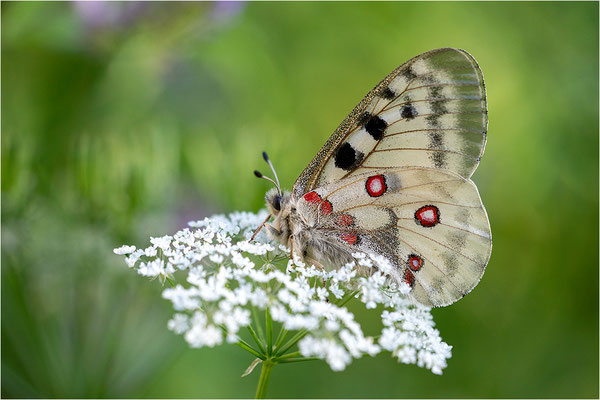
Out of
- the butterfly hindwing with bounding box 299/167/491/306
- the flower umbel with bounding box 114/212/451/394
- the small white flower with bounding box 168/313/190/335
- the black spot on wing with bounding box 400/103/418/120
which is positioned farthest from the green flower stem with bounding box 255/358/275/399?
the black spot on wing with bounding box 400/103/418/120

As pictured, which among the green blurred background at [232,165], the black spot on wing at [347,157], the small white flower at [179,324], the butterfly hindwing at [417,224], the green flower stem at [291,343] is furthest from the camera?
the green blurred background at [232,165]

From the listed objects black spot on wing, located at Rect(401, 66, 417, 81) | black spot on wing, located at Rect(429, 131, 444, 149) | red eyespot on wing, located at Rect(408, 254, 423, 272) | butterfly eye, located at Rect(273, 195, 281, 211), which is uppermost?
black spot on wing, located at Rect(401, 66, 417, 81)

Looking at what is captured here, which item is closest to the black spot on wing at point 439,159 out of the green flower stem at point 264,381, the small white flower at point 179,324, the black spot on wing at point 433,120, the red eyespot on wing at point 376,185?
the black spot on wing at point 433,120

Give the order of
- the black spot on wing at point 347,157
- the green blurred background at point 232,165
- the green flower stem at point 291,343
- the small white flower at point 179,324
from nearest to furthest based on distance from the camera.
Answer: the small white flower at point 179,324 → the green flower stem at point 291,343 → the black spot on wing at point 347,157 → the green blurred background at point 232,165

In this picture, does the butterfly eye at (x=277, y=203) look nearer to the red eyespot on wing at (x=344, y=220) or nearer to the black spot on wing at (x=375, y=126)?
the red eyespot on wing at (x=344, y=220)

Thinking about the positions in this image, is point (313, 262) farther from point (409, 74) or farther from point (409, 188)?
point (409, 74)

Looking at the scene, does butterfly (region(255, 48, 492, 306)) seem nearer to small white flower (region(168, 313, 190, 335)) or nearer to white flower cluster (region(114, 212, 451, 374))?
white flower cluster (region(114, 212, 451, 374))

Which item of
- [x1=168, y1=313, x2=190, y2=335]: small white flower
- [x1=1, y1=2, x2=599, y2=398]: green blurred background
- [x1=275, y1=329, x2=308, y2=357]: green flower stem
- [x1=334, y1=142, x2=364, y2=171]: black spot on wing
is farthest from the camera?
[x1=1, y1=2, x2=599, y2=398]: green blurred background
